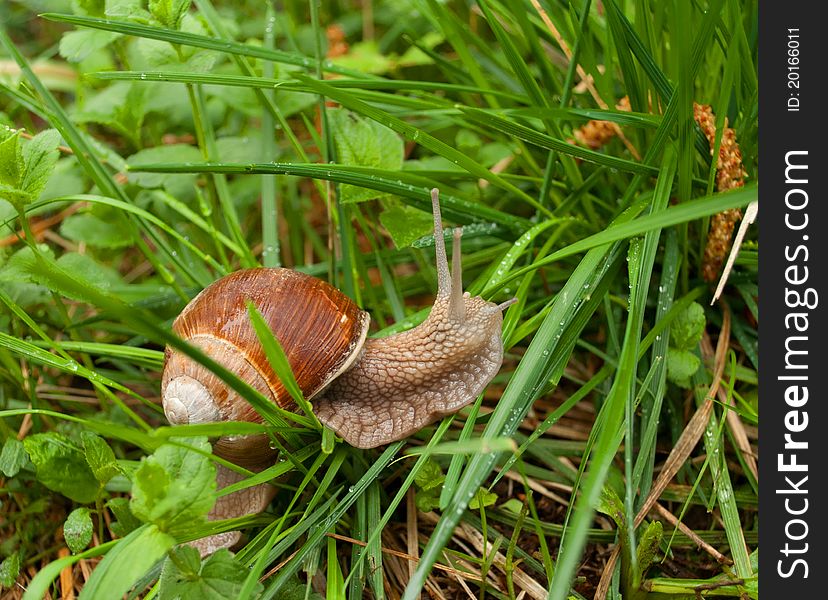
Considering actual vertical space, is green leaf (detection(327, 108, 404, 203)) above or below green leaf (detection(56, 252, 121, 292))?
above

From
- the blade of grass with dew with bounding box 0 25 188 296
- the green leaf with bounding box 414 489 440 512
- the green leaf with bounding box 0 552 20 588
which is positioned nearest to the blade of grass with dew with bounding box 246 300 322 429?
the green leaf with bounding box 414 489 440 512

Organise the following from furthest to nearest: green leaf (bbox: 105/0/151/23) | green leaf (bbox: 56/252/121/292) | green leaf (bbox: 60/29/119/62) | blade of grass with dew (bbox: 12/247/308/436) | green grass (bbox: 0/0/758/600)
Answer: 1. green leaf (bbox: 60/29/119/62)
2. green leaf (bbox: 56/252/121/292)
3. green leaf (bbox: 105/0/151/23)
4. green grass (bbox: 0/0/758/600)
5. blade of grass with dew (bbox: 12/247/308/436)

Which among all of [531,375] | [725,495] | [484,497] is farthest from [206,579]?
[725,495]

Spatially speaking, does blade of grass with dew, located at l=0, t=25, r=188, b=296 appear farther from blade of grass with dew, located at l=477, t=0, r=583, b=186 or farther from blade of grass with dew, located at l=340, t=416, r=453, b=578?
blade of grass with dew, located at l=477, t=0, r=583, b=186

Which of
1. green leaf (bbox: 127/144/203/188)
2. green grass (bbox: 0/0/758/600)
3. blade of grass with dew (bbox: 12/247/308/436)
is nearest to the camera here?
blade of grass with dew (bbox: 12/247/308/436)

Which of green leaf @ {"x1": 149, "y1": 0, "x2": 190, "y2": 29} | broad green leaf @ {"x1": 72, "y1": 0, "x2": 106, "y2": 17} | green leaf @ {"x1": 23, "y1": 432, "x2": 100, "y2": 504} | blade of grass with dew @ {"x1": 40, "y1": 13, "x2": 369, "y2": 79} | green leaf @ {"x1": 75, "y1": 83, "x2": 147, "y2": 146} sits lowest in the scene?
green leaf @ {"x1": 23, "y1": 432, "x2": 100, "y2": 504}

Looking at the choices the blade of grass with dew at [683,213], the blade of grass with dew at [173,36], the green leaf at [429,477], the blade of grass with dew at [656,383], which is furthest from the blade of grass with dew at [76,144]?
the blade of grass with dew at [656,383]

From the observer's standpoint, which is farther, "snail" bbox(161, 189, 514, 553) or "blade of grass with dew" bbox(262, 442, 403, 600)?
"snail" bbox(161, 189, 514, 553)
